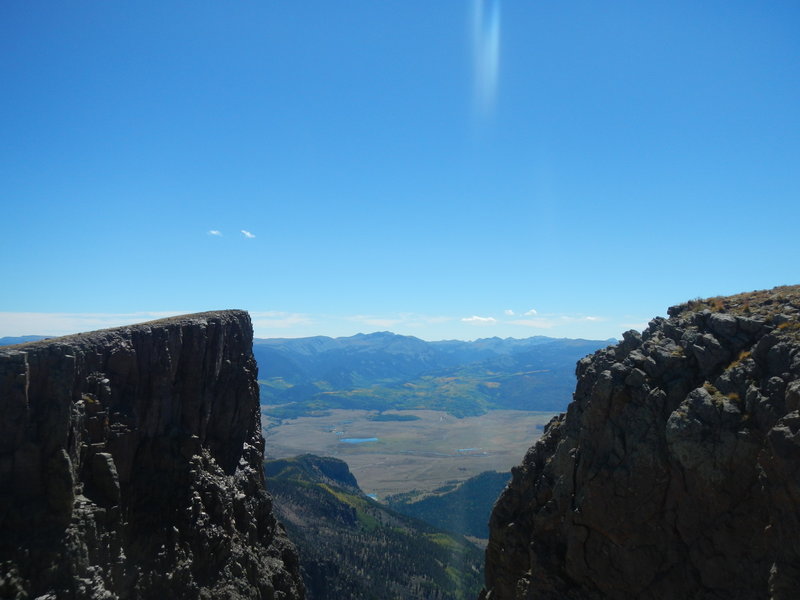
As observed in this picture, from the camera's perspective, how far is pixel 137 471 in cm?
4412

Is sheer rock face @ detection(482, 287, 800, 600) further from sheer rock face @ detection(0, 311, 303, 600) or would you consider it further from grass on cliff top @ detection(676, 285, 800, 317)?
sheer rock face @ detection(0, 311, 303, 600)

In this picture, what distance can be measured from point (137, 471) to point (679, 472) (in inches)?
1605

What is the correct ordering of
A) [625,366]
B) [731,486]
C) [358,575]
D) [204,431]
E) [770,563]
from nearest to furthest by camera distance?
[770,563]
[731,486]
[625,366]
[204,431]
[358,575]

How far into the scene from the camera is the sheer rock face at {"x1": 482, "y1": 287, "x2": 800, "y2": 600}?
96.9ft

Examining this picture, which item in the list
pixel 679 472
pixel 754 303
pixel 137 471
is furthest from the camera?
pixel 137 471

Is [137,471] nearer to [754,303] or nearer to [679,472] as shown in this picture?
[679,472]

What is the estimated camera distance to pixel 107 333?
141ft

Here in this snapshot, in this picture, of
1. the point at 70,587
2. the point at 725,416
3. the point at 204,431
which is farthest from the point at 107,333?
the point at 725,416

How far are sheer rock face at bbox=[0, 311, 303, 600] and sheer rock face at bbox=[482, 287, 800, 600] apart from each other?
25.3 metres

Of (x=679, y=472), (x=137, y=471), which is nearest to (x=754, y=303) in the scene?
(x=679, y=472)

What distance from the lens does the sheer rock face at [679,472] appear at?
1163 inches

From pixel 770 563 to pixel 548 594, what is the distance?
15591 millimetres

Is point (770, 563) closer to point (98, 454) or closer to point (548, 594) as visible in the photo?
point (548, 594)

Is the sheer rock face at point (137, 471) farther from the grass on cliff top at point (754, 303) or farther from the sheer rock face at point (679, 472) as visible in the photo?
the grass on cliff top at point (754, 303)
